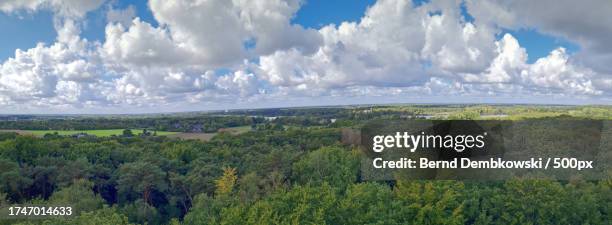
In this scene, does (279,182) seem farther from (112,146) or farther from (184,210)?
(112,146)

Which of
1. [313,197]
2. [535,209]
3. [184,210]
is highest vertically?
[313,197]

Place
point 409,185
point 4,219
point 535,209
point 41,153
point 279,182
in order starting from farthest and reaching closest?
point 41,153 < point 279,182 < point 409,185 < point 535,209 < point 4,219

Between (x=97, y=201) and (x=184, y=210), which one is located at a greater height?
(x=97, y=201)

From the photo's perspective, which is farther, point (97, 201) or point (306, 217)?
point (97, 201)

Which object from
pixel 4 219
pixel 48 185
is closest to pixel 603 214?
pixel 4 219

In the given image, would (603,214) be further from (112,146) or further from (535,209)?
(112,146)

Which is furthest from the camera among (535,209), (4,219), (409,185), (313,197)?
(409,185)
